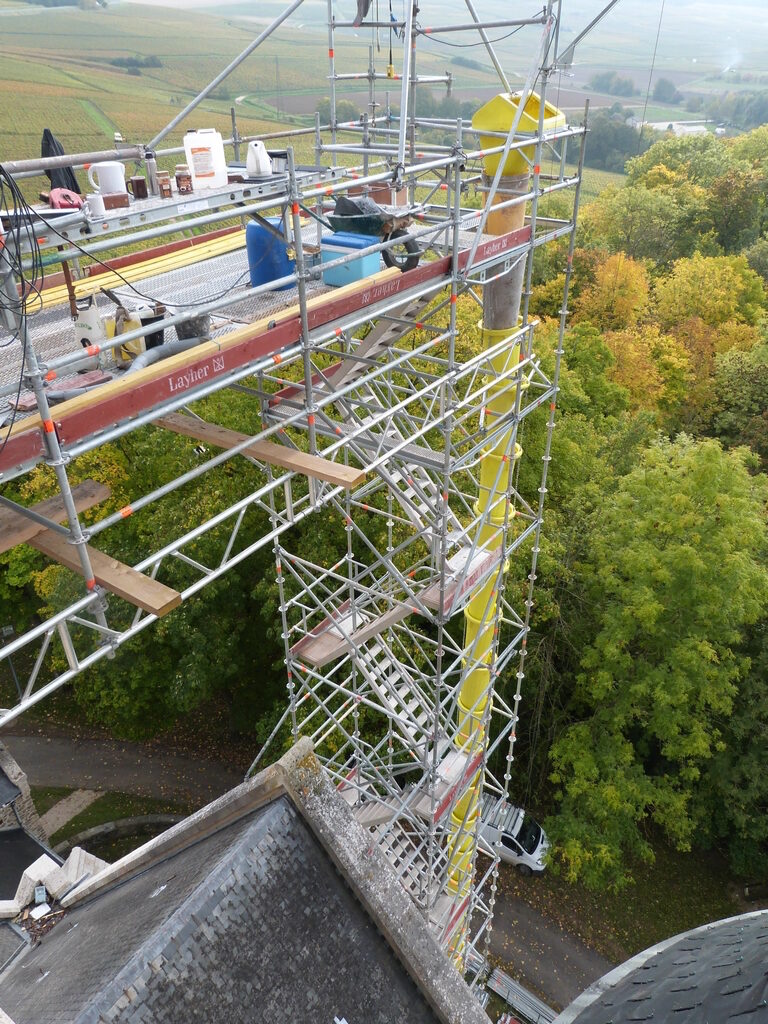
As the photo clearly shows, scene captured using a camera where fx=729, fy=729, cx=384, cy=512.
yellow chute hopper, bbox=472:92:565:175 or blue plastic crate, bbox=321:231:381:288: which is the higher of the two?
yellow chute hopper, bbox=472:92:565:175

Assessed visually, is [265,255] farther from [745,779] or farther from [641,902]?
[641,902]

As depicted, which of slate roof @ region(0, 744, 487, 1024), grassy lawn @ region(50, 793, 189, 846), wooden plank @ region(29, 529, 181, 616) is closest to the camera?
wooden plank @ region(29, 529, 181, 616)

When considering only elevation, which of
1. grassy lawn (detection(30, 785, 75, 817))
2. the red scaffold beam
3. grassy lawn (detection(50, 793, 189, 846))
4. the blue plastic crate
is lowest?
grassy lawn (detection(30, 785, 75, 817))

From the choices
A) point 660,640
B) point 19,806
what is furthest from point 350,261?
point 19,806

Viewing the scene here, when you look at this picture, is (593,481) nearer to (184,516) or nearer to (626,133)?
(184,516)

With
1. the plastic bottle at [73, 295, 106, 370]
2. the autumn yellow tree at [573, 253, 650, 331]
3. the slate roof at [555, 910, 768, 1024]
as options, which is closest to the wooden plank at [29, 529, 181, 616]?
the plastic bottle at [73, 295, 106, 370]

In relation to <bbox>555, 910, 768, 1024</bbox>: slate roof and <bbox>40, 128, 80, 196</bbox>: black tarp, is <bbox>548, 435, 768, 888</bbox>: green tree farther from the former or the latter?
<bbox>40, 128, 80, 196</bbox>: black tarp
